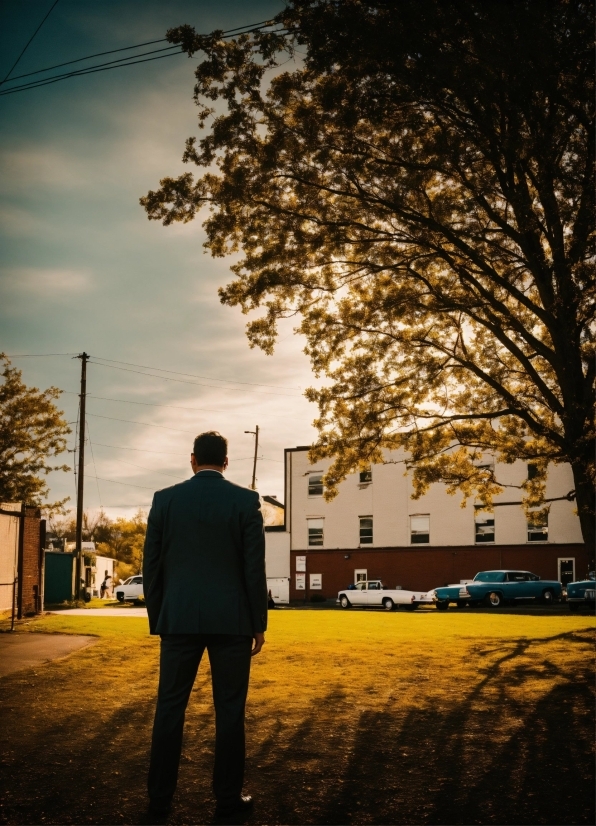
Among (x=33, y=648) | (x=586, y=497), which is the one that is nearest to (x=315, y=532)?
(x=586, y=497)

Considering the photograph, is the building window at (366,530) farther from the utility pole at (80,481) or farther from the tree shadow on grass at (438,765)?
the tree shadow on grass at (438,765)

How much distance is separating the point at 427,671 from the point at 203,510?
6967 mm

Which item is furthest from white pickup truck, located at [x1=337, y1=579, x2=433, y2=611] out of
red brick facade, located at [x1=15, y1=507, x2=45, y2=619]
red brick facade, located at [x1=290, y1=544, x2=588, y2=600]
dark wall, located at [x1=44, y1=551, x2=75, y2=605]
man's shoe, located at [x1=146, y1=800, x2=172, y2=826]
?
man's shoe, located at [x1=146, y1=800, x2=172, y2=826]

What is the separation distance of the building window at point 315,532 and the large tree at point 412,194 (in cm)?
4131

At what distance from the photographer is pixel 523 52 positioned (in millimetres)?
10086

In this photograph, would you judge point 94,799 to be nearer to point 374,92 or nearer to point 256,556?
point 256,556

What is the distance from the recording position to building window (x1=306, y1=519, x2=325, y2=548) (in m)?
58.3

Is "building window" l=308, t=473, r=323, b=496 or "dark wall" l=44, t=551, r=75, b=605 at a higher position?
"building window" l=308, t=473, r=323, b=496

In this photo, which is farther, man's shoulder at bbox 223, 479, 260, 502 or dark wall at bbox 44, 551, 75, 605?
dark wall at bbox 44, 551, 75, 605

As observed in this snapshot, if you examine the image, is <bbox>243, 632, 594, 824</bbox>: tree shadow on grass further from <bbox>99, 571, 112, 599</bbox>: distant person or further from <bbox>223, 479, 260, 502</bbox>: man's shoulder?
<bbox>99, 571, 112, 599</bbox>: distant person

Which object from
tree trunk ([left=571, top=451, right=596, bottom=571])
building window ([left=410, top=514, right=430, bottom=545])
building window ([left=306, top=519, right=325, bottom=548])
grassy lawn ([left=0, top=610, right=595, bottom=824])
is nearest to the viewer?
grassy lawn ([left=0, top=610, right=595, bottom=824])

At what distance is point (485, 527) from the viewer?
5178 centimetres

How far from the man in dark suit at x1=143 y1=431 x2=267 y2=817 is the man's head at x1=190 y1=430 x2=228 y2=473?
0.07 m

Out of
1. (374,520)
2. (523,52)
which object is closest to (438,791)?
(523,52)
